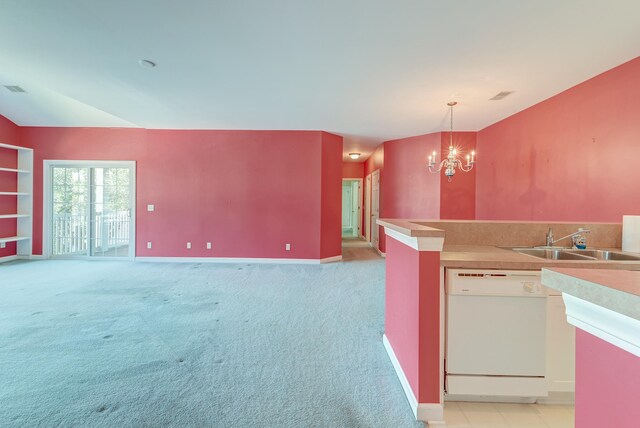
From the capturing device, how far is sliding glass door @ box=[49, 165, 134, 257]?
565 cm

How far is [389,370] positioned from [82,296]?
378cm

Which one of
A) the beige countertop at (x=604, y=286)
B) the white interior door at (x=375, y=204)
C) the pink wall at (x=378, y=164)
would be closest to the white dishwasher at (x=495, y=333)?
the beige countertop at (x=604, y=286)

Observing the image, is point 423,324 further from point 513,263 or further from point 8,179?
point 8,179

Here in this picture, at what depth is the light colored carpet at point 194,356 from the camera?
160cm

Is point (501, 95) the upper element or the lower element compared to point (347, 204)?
upper

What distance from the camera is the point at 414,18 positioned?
2176mm

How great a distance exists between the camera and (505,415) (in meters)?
1.63

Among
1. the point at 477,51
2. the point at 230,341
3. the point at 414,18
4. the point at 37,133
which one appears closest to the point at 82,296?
the point at 230,341

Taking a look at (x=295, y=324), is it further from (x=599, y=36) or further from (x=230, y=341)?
(x=599, y=36)

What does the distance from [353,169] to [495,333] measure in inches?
326

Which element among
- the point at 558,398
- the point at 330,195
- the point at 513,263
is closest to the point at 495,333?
the point at 513,263

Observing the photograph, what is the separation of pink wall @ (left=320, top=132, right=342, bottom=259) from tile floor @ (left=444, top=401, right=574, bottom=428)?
13.1ft

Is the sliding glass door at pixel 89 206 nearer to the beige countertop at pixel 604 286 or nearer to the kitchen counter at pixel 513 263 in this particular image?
the kitchen counter at pixel 513 263

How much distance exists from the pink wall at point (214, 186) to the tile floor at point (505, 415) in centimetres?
396
